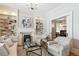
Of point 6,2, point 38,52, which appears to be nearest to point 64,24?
point 38,52

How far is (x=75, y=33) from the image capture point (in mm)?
2201

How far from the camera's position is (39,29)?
2350mm

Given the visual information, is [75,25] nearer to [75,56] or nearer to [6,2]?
[75,56]

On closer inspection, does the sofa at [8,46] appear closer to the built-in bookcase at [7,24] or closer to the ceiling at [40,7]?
the built-in bookcase at [7,24]

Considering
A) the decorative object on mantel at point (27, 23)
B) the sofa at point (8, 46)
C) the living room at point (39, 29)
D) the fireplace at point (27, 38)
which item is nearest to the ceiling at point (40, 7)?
the living room at point (39, 29)

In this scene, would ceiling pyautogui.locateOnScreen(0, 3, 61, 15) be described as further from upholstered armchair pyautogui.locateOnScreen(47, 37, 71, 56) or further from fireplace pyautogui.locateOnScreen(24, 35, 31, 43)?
upholstered armchair pyautogui.locateOnScreen(47, 37, 71, 56)

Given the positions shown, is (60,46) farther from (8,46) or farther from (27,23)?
(8,46)

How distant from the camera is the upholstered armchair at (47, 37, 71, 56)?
2.19 meters

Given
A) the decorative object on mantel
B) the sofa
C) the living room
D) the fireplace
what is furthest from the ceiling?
the sofa

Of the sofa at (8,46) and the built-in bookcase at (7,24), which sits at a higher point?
the built-in bookcase at (7,24)

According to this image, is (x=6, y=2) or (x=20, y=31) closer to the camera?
(x=6, y=2)

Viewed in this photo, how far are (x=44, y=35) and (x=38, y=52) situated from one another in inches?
17.1

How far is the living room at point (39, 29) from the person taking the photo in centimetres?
218

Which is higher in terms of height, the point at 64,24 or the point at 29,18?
the point at 29,18
